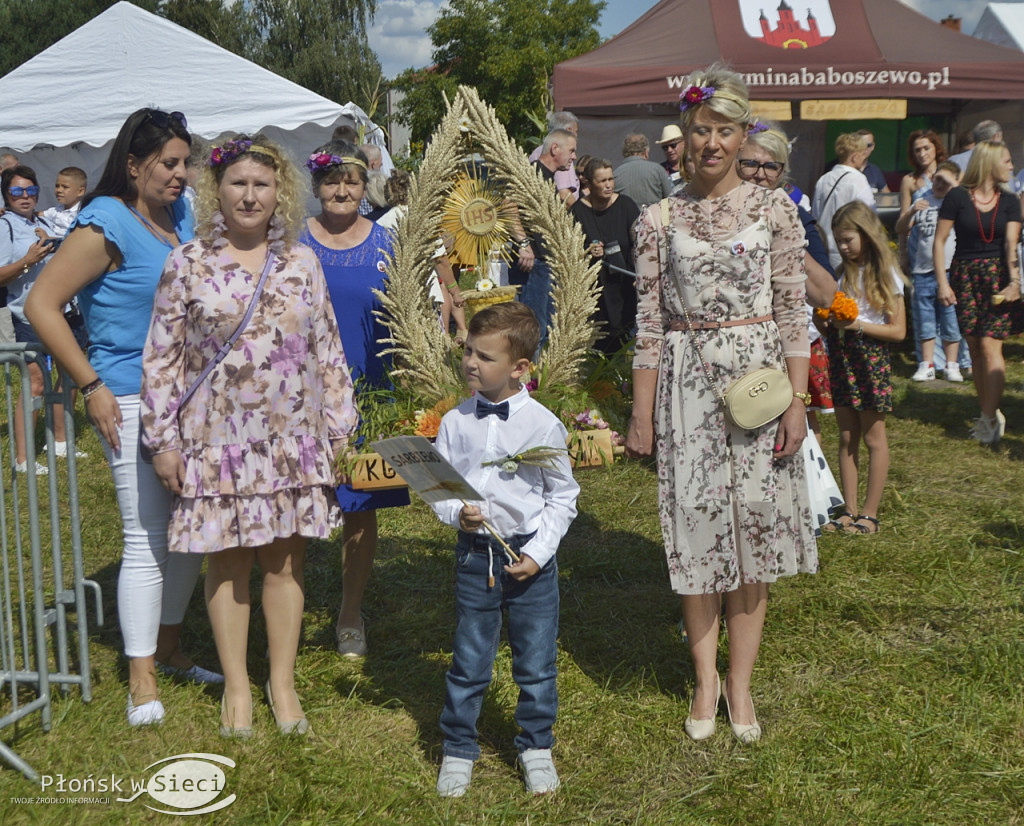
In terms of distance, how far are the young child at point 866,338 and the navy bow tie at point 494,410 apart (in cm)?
286

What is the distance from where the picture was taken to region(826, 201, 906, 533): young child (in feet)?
17.1

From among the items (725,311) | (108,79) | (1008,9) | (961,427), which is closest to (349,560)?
(725,311)

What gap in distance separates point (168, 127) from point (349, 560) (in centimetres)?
185

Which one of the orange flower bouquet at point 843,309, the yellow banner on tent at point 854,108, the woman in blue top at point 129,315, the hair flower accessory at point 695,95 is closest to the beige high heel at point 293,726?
the woman in blue top at point 129,315

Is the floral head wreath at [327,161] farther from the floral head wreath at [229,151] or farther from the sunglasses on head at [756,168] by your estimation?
the sunglasses on head at [756,168]

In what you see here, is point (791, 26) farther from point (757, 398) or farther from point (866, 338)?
point (757, 398)

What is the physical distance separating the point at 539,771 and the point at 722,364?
1.39 meters

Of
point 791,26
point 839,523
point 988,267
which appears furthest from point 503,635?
point 791,26

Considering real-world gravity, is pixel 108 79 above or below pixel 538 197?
A: above

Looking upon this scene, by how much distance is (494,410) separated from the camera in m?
2.99

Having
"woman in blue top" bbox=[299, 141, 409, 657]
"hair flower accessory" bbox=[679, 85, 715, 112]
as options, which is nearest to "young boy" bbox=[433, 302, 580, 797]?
"hair flower accessory" bbox=[679, 85, 715, 112]

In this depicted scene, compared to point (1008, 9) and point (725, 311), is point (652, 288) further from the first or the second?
point (1008, 9)

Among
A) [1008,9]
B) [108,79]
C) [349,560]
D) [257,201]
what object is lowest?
[349,560]

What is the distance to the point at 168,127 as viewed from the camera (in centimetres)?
333
